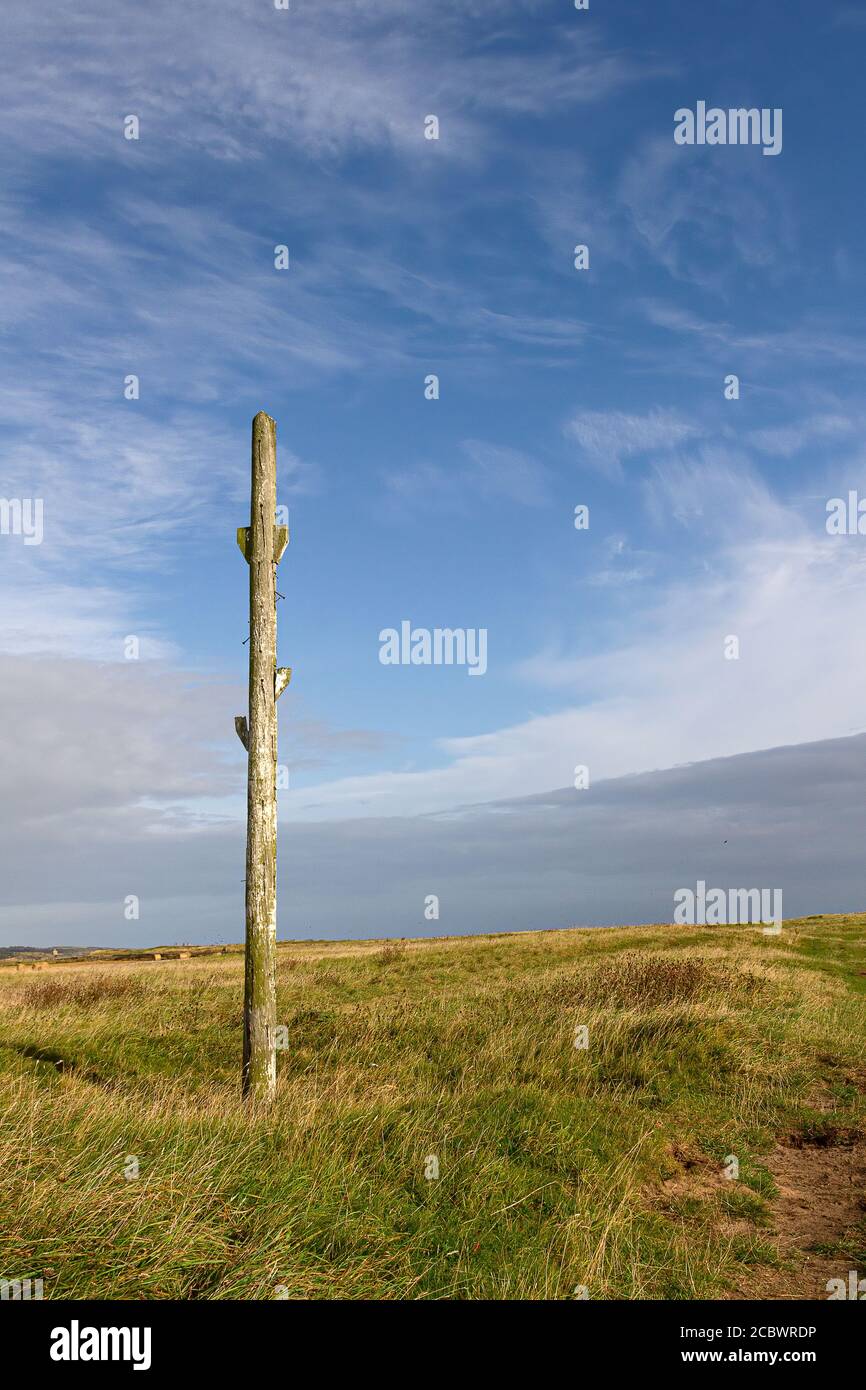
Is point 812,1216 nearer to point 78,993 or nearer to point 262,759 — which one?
point 262,759

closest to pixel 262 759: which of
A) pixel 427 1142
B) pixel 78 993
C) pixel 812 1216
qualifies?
pixel 427 1142

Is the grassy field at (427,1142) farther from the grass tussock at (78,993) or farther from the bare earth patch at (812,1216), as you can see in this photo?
the grass tussock at (78,993)

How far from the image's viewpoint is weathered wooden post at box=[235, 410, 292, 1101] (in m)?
9.92

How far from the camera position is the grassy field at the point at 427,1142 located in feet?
15.8

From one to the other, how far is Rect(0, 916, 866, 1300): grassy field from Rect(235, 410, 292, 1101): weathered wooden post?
2.87 ft

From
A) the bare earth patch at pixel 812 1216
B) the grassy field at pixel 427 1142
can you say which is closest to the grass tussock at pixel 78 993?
the grassy field at pixel 427 1142

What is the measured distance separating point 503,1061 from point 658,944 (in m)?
26.9

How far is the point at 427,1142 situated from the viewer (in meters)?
7.59

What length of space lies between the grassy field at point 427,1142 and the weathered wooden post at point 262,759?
34.4 inches

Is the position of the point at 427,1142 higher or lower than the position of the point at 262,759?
lower

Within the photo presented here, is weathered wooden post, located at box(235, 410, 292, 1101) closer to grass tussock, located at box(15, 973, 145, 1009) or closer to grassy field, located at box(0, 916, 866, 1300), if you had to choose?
grassy field, located at box(0, 916, 866, 1300)

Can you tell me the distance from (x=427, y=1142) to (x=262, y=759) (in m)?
4.78
